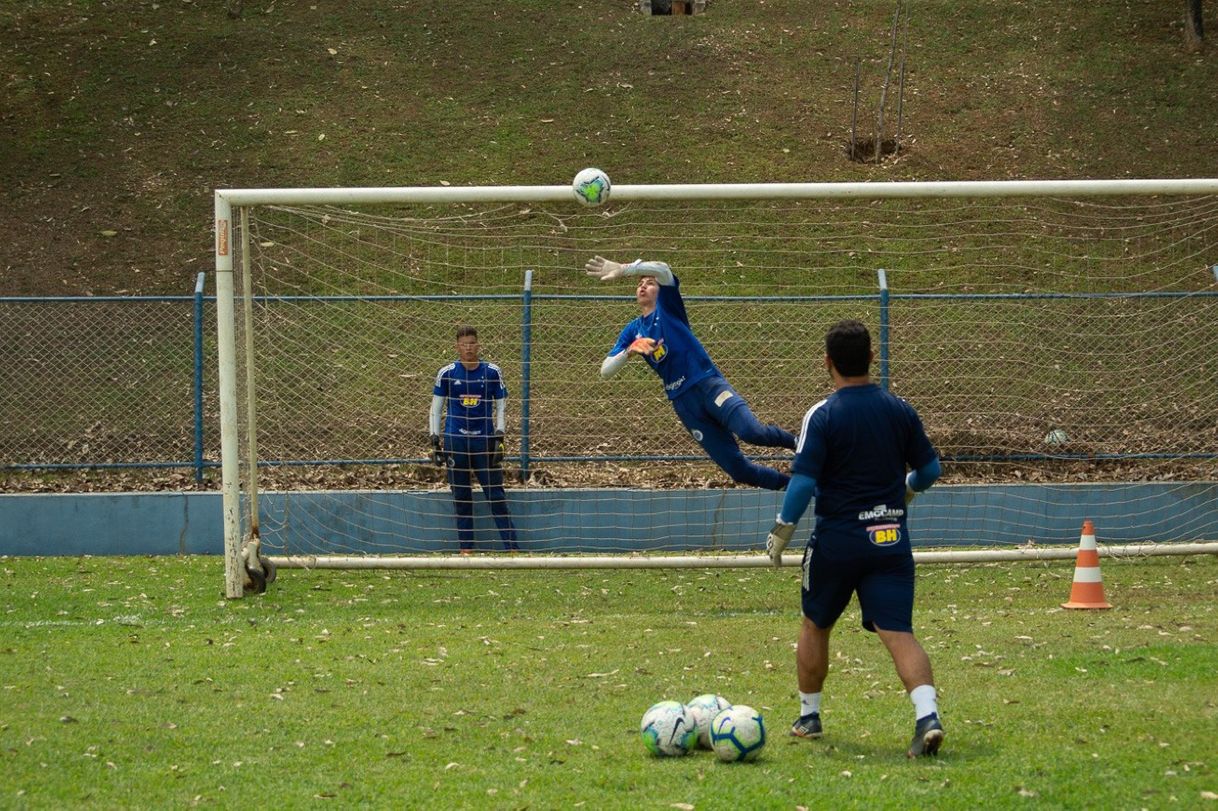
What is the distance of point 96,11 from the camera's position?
24516 millimetres

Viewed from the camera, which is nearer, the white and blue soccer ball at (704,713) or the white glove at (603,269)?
the white and blue soccer ball at (704,713)

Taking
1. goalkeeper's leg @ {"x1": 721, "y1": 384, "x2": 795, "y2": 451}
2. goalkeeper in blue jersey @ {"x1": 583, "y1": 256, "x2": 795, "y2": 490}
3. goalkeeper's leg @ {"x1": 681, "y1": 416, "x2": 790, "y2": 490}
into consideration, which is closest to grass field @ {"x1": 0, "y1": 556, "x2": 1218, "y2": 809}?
goalkeeper's leg @ {"x1": 681, "y1": 416, "x2": 790, "y2": 490}

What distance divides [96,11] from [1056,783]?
24151 mm

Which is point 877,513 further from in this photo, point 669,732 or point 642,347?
point 642,347

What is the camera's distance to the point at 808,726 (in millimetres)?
5867

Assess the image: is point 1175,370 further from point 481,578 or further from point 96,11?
point 96,11

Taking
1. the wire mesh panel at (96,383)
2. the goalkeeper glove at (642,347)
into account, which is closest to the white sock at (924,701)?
the goalkeeper glove at (642,347)

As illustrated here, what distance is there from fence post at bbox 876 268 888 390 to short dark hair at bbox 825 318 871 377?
6.27 metres

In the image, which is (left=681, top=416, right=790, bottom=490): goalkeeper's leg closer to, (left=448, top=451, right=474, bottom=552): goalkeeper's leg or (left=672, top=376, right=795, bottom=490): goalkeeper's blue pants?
(left=672, top=376, right=795, bottom=490): goalkeeper's blue pants

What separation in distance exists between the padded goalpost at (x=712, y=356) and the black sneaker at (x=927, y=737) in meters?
4.41

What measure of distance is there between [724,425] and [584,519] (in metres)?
3.51

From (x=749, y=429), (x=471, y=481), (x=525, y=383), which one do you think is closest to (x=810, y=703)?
(x=749, y=429)

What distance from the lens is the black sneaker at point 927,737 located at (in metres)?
5.38

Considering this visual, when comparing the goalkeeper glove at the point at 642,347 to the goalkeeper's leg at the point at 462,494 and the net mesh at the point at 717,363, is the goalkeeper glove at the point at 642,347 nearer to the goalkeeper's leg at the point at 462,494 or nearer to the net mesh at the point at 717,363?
the net mesh at the point at 717,363
